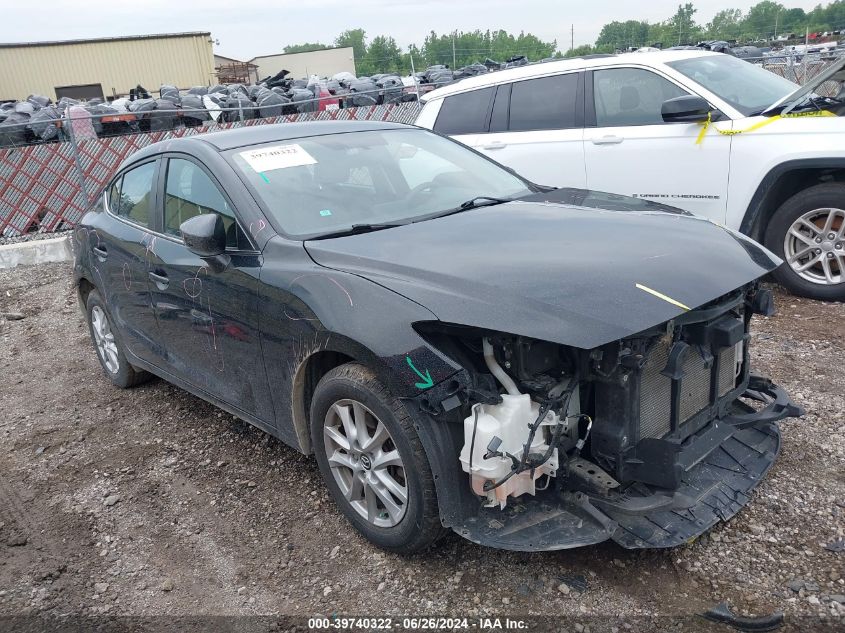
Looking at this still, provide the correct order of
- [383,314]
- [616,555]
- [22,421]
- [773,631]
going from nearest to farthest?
[773,631], [383,314], [616,555], [22,421]

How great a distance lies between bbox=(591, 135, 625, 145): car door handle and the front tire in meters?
4.06

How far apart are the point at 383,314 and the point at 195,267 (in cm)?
136

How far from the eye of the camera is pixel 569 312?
7.91 feet

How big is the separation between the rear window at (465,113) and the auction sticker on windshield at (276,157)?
140 inches

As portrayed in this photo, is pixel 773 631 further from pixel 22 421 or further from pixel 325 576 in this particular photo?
pixel 22 421

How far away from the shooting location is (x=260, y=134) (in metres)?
3.86

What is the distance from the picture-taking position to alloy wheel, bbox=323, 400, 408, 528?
2793 millimetres

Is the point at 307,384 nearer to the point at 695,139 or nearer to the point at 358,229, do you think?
the point at 358,229

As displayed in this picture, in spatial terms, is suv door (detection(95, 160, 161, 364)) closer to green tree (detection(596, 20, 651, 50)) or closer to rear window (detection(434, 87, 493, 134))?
rear window (detection(434, 87, 493, 134))

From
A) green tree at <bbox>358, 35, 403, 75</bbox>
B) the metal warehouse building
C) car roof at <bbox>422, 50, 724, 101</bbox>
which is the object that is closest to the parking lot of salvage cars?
car roof at <bbox>422, 50, 724, 101</bbox>

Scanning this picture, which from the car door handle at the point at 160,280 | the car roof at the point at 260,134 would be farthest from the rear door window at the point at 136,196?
the car door handle at the point at 160,280

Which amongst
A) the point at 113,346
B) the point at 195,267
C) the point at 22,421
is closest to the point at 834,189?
the point at 195,267

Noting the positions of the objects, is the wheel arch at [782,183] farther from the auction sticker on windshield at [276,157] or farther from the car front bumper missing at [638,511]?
the auction sticker on windshield at [276,157]

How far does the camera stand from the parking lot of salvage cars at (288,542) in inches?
105
